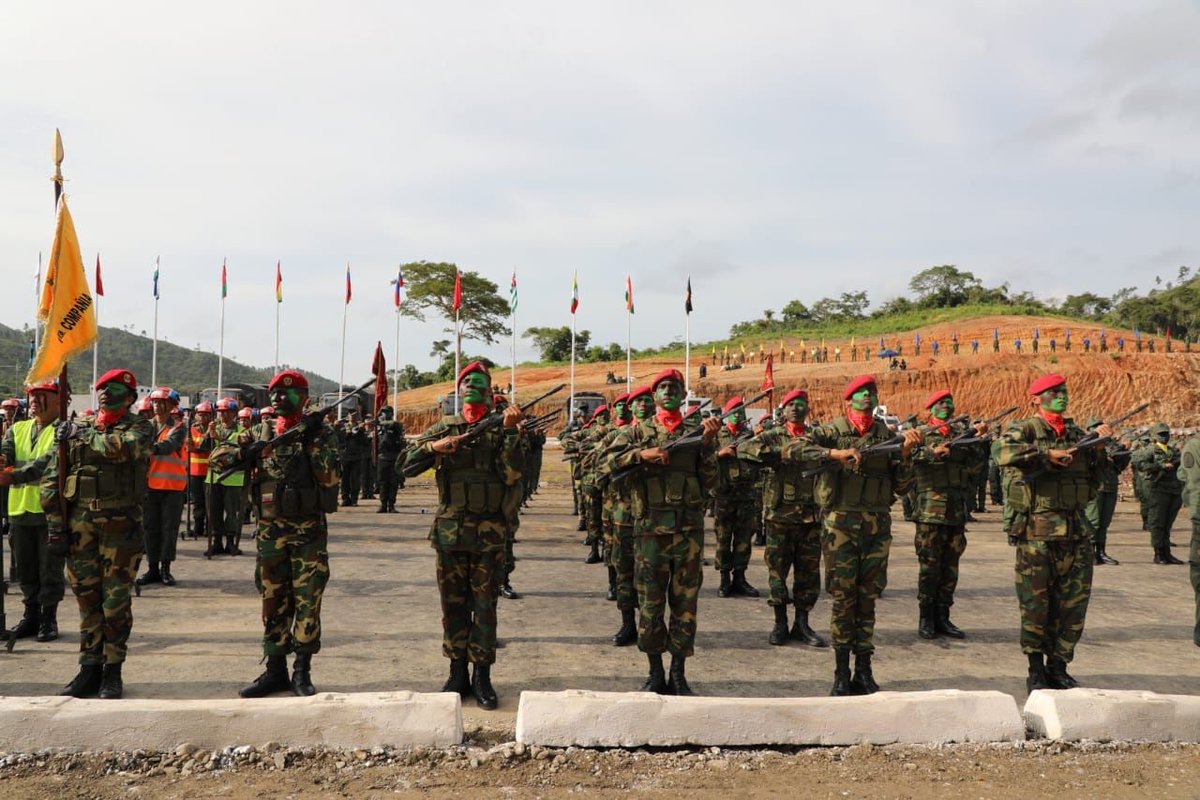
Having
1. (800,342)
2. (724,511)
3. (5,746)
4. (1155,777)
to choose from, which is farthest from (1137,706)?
(800,342)

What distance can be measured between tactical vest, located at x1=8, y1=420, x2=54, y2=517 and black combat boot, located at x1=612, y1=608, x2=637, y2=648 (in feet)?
16.1

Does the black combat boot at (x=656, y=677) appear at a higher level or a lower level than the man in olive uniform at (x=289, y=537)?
lower

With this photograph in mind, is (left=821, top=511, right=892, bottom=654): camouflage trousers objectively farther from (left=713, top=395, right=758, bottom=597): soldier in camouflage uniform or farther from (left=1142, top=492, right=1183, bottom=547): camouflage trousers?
(left=1142, top=492, right=1183, bottom=547): camouflage trousers

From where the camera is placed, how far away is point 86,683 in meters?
5.09

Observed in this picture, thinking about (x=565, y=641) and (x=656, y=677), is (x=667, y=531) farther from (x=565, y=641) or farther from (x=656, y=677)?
(x=565, y=641)

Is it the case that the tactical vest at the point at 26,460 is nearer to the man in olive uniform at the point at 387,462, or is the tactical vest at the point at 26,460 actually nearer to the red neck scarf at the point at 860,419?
the red neck scarf at the point at 860,419

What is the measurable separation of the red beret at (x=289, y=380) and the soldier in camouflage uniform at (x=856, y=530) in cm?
364

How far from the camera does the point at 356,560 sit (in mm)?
10352

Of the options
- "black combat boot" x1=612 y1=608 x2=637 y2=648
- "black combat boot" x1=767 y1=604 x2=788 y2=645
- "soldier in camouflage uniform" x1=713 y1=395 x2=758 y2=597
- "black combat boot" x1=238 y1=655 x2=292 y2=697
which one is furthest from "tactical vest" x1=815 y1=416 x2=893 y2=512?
"black combat boot" x1=238 y1=655 x2=292 y2=697

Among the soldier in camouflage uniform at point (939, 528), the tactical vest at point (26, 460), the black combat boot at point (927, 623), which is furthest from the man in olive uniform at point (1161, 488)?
the tactical vest at point (26, 460)

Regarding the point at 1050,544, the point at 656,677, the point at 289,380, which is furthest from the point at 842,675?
the point at 289,380

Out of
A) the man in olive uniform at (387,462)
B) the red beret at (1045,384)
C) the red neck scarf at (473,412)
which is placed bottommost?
the man in olive uniform at (387,462)

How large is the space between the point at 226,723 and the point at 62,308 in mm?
3467

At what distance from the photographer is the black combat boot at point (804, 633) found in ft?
22.0
